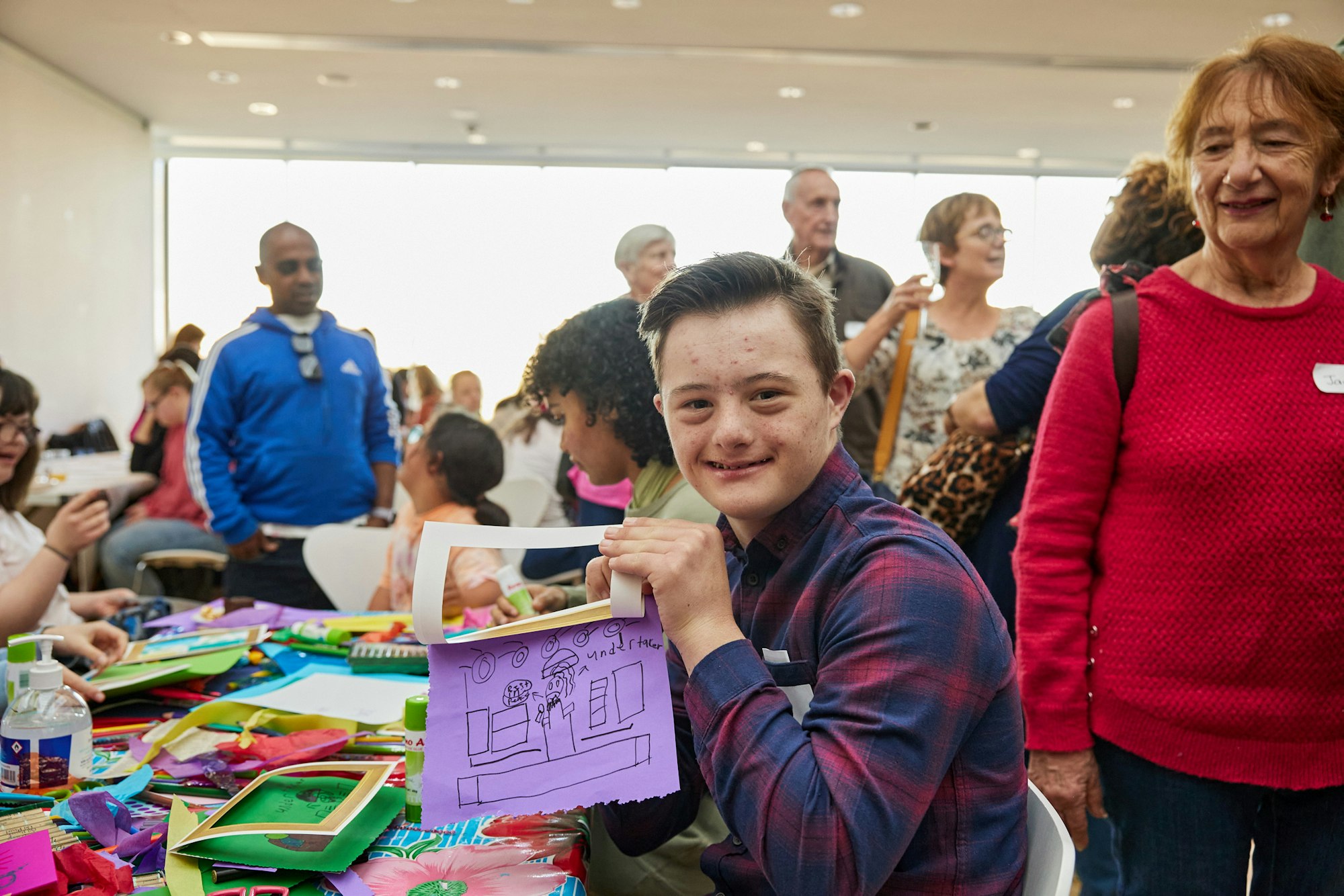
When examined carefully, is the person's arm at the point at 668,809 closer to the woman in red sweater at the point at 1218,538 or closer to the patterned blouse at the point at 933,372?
the woman in red sweater at the point at 1218,538

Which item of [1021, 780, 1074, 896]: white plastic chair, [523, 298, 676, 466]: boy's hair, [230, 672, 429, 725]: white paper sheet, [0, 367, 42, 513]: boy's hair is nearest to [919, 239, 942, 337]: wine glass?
[523, 298, 676, 466]: boy's hair

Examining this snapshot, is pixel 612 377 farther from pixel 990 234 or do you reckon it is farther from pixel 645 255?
pixel 645 255

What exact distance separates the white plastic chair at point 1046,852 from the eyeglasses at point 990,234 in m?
1.97

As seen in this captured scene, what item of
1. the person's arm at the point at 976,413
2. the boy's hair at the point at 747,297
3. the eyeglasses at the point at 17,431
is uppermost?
the boy's hair at the point at 747,297

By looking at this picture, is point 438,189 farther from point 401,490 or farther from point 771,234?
point 401,490

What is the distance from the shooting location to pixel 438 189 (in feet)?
36.6

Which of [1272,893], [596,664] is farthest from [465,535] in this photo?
[1272,893]

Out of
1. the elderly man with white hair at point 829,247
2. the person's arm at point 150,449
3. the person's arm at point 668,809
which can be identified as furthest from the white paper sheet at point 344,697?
the person's arm at point 150,449

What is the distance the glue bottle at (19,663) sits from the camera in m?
1.37

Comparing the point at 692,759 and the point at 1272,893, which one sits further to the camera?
the point at 1272,893

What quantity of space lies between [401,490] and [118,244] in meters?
6.63

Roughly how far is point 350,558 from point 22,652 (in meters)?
1.77

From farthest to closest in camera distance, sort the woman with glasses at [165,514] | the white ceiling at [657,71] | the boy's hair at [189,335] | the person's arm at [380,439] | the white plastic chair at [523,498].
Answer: the boy's hair at [189,335] → the white ceiling at [657,71] → the woman with glasses at [165,514] → the white plastic chair at [523,498] → the person's arm at [380,439]

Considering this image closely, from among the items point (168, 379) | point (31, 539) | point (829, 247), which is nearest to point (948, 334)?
point (829, 247)
